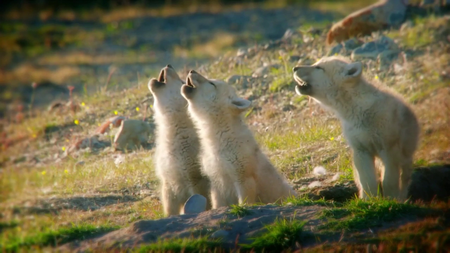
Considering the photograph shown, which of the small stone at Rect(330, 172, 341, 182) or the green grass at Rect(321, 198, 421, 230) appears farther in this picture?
the small stone at Rect(330, 172, 341, 182)

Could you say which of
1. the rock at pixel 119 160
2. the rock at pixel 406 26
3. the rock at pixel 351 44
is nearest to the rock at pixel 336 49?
the rock at pixel 351 44

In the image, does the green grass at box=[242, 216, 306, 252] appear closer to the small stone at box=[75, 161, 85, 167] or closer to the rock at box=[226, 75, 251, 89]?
the small stone at box=[75, 161, 85, 167]

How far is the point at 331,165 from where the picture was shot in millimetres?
8508

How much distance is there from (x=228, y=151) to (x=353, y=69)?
169 centimetres

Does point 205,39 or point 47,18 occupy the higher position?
point 47,18

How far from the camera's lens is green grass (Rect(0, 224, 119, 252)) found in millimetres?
5293

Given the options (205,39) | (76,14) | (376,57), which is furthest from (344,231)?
(76,14)

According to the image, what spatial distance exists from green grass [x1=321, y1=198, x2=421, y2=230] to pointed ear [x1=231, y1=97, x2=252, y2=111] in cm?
167

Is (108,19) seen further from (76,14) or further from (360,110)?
(360,110)

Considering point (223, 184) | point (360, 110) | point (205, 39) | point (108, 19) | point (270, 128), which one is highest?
point (108, 19)

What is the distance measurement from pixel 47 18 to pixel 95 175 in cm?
2173

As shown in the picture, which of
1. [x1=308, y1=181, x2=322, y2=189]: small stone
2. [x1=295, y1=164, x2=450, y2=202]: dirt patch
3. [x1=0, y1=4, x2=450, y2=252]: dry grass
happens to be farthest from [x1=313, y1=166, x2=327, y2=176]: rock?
[x1=295, y1=164, x2=450, y2=202]: dirt patch

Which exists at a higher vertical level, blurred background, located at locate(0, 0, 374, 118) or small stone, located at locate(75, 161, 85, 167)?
blurred background, located at locate(0, 0, 374, 118)

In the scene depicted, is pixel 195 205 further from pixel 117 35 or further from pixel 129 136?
pixel 117 35
